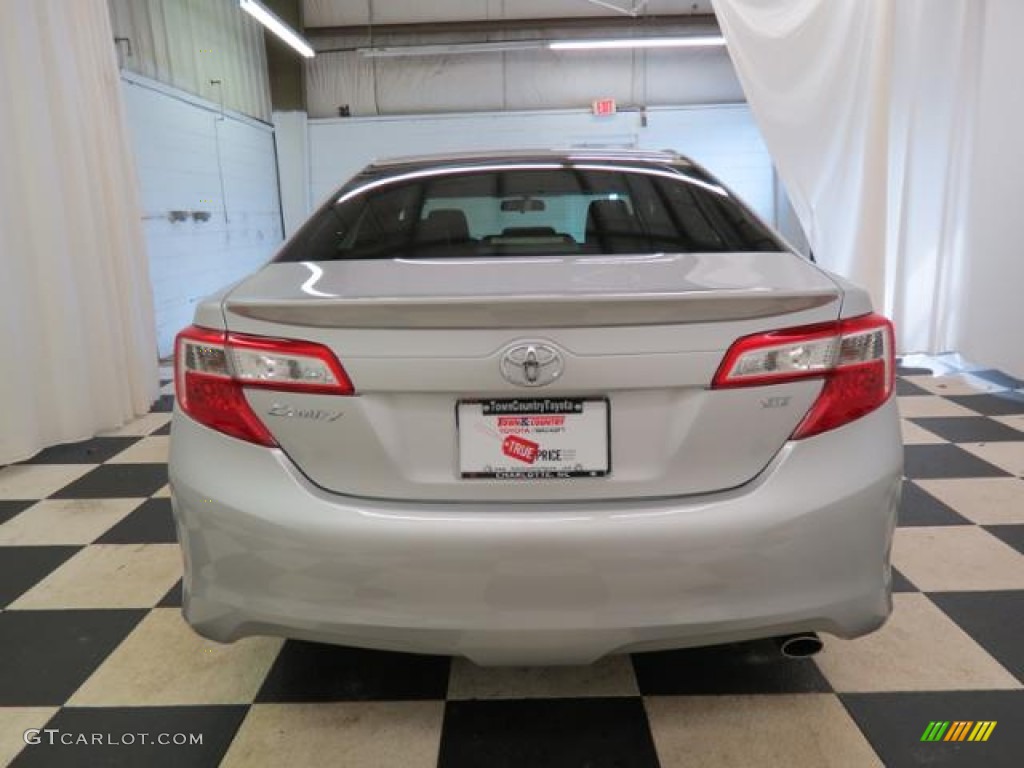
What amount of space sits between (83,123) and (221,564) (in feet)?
10.4

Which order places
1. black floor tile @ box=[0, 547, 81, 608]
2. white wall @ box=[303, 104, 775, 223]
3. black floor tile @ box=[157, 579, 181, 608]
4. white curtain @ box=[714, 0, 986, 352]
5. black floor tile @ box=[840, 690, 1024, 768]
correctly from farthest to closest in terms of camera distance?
1. white wall @ box=[303, 104, 775, 223]
2. white curtain @ box=[714, 0, 986, 352]
3. black floor tile @ box=[0, 547, 81, 608]
4. black floor tile @ box=[157, 579, 181, 608]
5. black floor tile @ box=[840, 690, 1024, 768]

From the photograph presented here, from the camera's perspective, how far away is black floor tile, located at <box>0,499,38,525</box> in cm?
270

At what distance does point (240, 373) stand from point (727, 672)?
1176 millimetres

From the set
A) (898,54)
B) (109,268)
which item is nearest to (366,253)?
(109,268)

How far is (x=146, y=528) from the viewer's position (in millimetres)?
2551

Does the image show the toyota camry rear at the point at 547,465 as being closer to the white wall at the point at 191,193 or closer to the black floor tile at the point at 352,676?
the black floor tile at the point at 352,676

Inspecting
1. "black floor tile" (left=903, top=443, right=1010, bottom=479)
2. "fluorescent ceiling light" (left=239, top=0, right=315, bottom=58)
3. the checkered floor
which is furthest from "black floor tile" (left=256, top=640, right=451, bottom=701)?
"fluorescent ceiling light" (left=239, top=0, right=315, bottom=58)

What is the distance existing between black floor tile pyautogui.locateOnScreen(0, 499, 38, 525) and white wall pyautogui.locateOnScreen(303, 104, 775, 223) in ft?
27.7

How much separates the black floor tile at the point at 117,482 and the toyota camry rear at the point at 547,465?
1.88 m

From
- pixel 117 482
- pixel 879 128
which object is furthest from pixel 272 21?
pixel 117 482

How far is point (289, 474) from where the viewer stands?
Result: 1228 millimetres

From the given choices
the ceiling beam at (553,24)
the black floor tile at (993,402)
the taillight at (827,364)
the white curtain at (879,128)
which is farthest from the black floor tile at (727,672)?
the ceiling beam at (553,24)

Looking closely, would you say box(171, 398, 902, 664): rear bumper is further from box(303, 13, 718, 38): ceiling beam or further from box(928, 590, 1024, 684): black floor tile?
box(303, 13, 718, 38): ceiling beam

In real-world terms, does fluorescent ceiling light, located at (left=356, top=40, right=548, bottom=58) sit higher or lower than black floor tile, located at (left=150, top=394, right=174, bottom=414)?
higher
